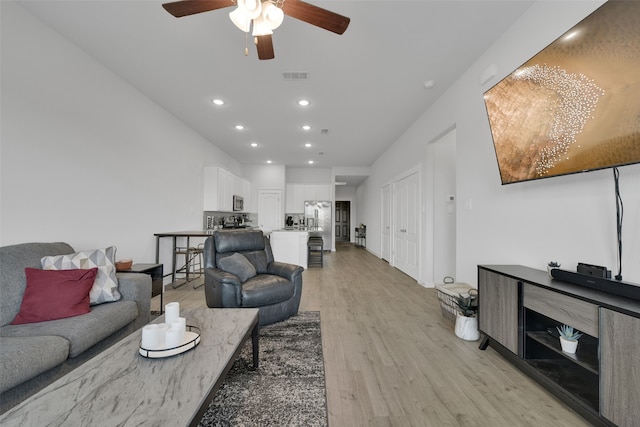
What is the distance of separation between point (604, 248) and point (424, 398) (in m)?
1.52

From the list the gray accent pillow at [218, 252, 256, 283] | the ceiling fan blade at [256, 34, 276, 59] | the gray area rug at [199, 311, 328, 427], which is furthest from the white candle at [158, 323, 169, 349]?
the ceiling fan blade at [256, 34, 276, 59]

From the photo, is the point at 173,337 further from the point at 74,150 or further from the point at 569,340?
the point at 74,150

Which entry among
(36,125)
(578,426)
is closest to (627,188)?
(578,426)

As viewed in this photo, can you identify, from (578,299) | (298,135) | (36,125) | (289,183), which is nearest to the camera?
(578,299)

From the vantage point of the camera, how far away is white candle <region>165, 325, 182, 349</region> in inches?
51.9

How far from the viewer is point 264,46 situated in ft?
6.26

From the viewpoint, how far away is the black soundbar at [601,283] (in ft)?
4.30

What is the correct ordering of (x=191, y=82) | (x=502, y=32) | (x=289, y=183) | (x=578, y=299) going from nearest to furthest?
1. (x=578, y=299)
2. (x=502, y=32)
3. (x=191, y=82)
4. (x=289, y=183)

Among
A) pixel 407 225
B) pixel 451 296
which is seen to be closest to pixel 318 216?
pixel 407 225

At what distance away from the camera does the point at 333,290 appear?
408 cm

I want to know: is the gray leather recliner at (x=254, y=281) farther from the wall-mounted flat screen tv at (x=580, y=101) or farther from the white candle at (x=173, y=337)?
the wall-mounted flat screen tv at (x=580, y=101)

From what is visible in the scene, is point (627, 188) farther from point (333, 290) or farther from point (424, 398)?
point (333, 290)

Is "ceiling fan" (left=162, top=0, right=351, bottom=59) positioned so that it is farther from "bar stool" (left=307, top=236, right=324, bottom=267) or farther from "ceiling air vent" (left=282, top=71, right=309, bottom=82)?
"bar stool" (left=307, top=236, right=324, bottom=267)

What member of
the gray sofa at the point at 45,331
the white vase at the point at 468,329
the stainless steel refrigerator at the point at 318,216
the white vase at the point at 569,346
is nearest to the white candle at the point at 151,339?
the gray sofa at the point at 45,331
